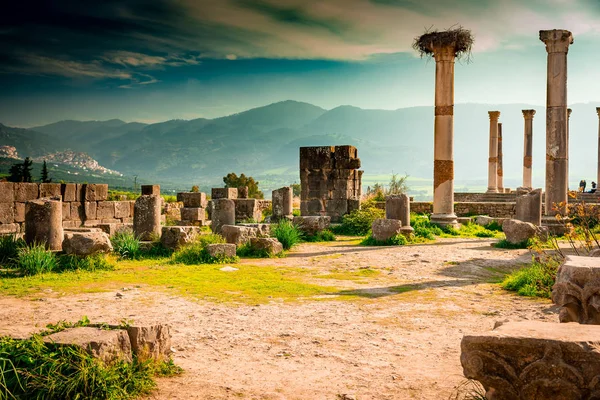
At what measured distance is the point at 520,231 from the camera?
15578mm

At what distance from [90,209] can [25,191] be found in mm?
2494

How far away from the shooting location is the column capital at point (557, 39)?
742 inches

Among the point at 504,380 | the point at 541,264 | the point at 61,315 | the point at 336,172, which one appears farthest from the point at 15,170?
the point at 504,380

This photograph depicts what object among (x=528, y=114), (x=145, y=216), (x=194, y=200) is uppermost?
(x=528, y=114)

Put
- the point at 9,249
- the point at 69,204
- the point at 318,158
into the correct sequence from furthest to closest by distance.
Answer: the point at 318,158 → the point at 69,204 → the point at 9,249

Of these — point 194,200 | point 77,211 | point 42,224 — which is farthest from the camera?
point 194,200

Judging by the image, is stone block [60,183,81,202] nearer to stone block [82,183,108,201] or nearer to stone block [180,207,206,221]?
stone block [82,183,108,201]

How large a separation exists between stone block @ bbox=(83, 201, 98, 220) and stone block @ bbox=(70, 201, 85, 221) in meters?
0.07

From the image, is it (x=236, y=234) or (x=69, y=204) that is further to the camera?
(x=69, y=204)

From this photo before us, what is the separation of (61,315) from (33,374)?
12.0ft

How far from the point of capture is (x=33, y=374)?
4469 mm

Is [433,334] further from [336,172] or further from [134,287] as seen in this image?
[336,172]

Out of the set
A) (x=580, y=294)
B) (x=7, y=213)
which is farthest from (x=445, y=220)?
(x=580, y=294)

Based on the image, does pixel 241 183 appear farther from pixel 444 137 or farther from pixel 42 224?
pixel 42 224
